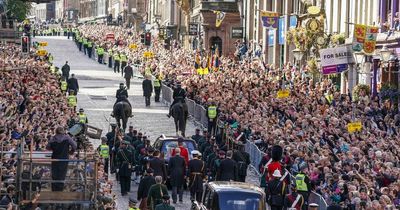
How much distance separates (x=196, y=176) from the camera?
1299 inches

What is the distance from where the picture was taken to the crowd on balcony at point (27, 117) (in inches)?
1003

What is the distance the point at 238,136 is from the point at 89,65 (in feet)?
179

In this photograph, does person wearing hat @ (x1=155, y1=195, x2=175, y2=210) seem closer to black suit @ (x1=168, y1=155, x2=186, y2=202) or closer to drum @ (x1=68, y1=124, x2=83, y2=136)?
drum @ (x1=68, y1=124, x2=83, y2=136)

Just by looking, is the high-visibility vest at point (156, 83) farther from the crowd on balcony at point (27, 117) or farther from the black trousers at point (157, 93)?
the crowd on balcony at point (27, 117)

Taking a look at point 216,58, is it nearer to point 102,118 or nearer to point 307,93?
point 102,118

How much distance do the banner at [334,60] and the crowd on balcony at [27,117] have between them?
315 inches

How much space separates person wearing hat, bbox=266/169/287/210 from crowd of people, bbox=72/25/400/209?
0.59 m

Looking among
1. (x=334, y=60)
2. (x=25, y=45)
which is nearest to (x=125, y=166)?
(x=334, y=60)

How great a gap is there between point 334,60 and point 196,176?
14533mm

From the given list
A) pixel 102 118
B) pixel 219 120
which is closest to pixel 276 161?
pixel 219 120

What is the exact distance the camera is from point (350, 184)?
26.3 meters

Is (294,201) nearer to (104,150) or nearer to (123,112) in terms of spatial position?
(104,150)

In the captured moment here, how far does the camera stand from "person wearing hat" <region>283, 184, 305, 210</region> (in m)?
28.4

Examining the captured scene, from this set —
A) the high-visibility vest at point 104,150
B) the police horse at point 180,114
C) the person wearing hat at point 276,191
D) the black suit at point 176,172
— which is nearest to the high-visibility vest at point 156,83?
the police horse at point 180,114
